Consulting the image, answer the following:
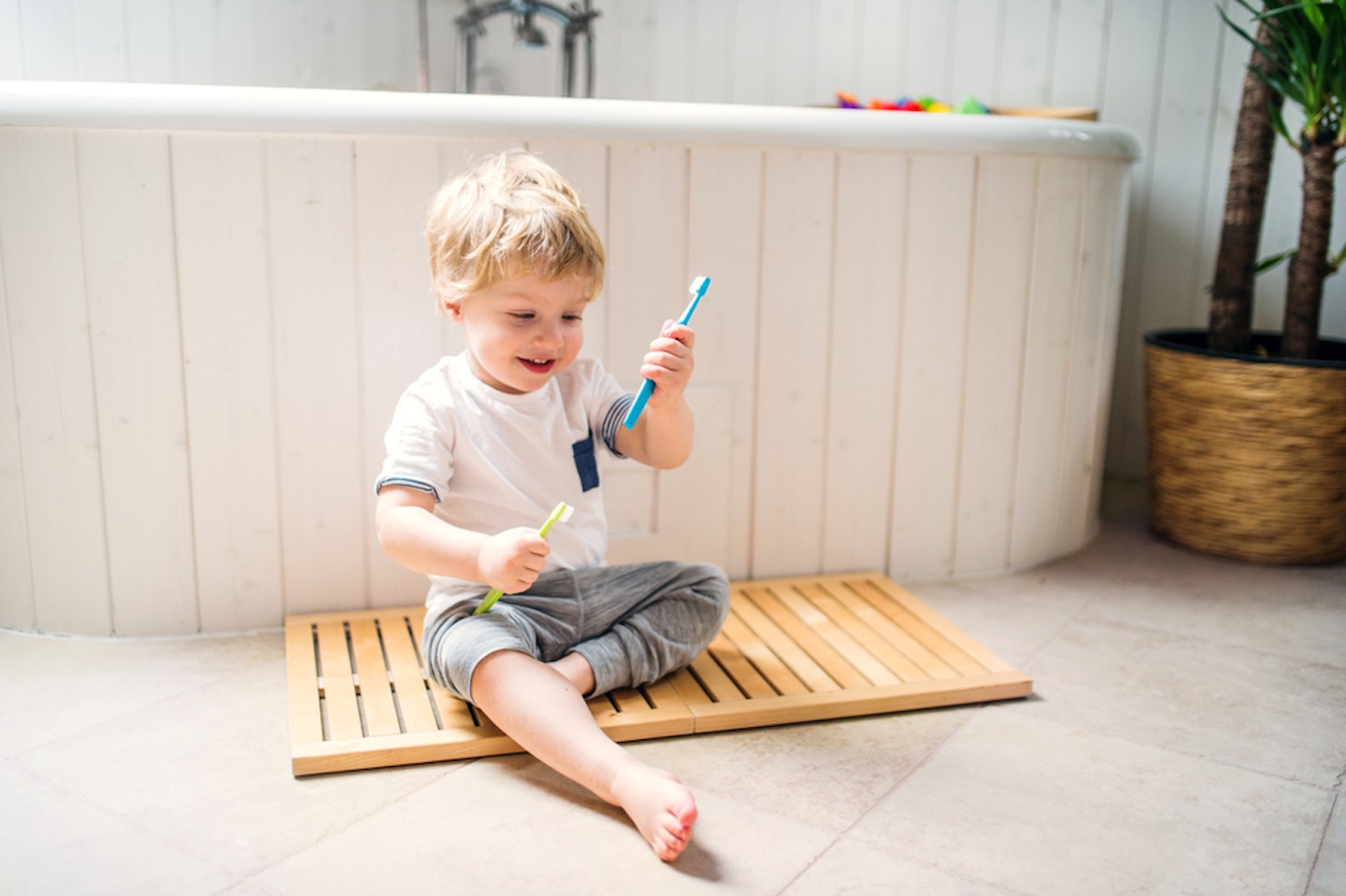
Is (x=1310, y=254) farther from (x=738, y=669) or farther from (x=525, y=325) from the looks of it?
(x=525, y=325)

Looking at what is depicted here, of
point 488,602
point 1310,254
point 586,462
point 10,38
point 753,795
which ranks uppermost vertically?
point 10,38

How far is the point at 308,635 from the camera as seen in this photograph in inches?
52.3

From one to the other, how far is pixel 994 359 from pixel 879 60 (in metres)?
0.91

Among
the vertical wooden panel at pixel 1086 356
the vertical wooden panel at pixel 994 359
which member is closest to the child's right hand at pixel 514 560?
the vertical wooden panel at pixel 994 359

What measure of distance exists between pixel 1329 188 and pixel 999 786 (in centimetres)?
113

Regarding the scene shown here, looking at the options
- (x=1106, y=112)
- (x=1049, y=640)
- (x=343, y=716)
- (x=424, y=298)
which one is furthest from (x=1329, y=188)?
(x=343, y=716)

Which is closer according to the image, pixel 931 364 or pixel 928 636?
pixel 928 636

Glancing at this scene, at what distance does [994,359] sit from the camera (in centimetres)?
159

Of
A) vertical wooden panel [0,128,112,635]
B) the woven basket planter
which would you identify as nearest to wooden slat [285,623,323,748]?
vertical wooden panel [0,128,112,635]

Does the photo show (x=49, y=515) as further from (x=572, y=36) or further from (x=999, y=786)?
(x=572, y=36)

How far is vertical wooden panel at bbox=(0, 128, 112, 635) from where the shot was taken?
1.23 m

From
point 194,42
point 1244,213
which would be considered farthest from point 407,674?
point 194,42

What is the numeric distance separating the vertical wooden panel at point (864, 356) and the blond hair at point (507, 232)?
0.48 meters

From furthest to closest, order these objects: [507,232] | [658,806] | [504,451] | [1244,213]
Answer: [1244,213]
[504,451]
[507,232]
[658,806]
